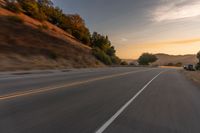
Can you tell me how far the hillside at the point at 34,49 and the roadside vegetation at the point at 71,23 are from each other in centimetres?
1634

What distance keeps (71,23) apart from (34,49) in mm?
55737

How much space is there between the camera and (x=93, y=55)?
77875mm

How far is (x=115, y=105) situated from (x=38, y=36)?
55.3 meters

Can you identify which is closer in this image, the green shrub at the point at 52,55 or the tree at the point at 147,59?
the green shrub at the point at 52,55

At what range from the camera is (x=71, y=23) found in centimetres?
10750

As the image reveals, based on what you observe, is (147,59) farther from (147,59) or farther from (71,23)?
(71,23)

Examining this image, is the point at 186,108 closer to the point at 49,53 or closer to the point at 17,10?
the point at 49,53

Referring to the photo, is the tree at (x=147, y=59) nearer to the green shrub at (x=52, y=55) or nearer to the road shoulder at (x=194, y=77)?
the green shrub at (x=52, y=55)

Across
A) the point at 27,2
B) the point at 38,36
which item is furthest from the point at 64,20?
the point at 38,36

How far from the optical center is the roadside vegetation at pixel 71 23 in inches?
3339

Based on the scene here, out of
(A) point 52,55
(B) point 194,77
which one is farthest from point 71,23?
(B) point 194,77

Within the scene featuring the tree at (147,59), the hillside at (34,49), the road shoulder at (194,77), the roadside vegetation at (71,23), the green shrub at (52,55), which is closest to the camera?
the road shoulder at (194,77)

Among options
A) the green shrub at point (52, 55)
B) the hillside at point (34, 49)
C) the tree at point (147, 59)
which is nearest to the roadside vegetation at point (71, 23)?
the hillside at point (34, 49)

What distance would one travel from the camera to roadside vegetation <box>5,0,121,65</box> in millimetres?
84812
